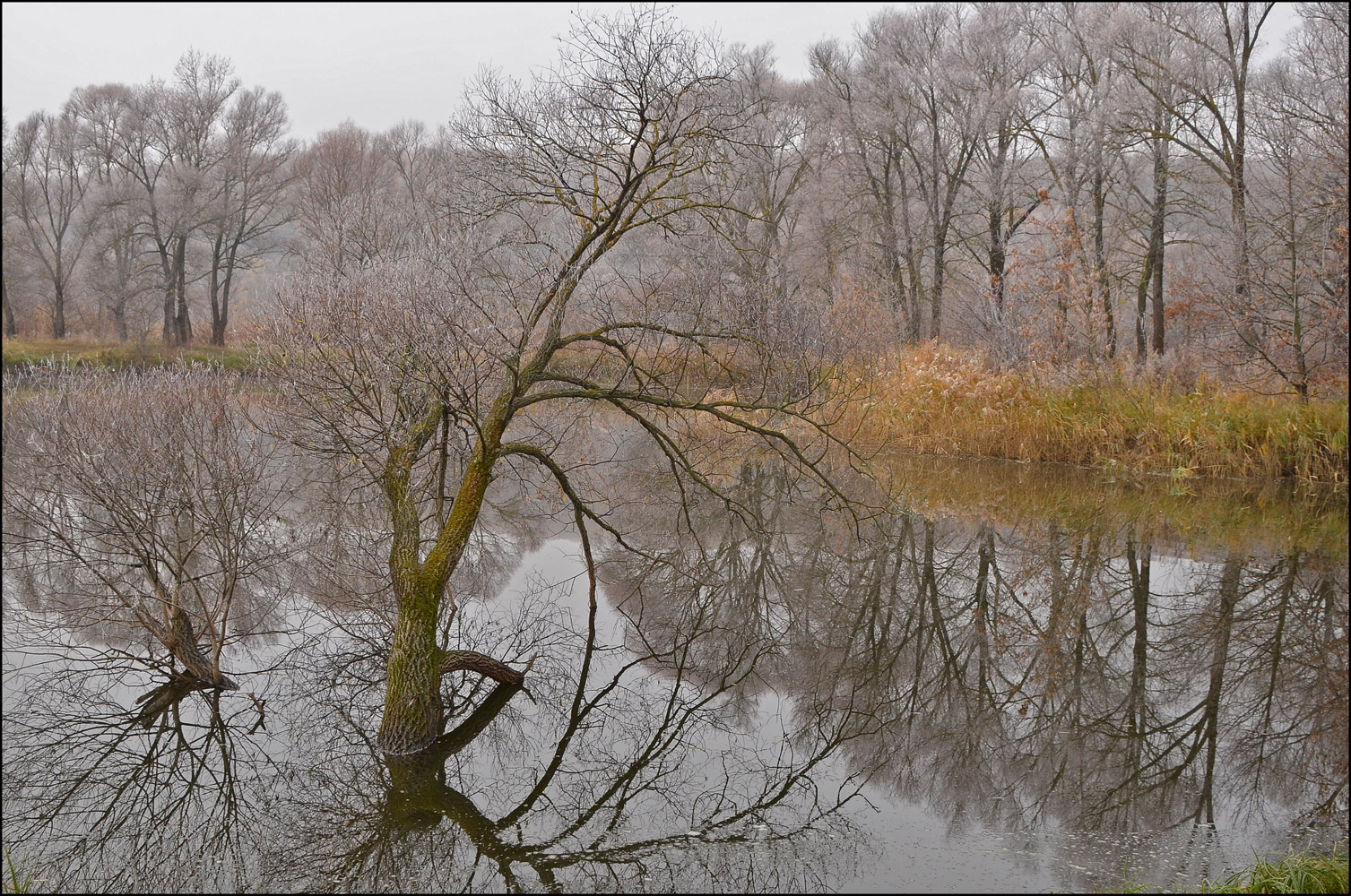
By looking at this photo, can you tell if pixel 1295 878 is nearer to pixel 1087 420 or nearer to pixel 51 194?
pixel 1087 420

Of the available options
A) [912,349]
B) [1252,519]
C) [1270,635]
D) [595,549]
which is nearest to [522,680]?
[595,549]

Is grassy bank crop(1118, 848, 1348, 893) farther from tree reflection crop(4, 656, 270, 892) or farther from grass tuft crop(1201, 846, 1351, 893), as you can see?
tree reflection crop(4, 656, 270, 892)

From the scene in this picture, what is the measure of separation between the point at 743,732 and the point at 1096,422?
11.2m

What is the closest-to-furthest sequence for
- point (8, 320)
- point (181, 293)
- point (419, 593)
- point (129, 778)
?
point (129, 778) < point (419, 593) < point (8, 320) < point (181, 293)

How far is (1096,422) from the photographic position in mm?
15414

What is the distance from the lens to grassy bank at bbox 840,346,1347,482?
1312cm

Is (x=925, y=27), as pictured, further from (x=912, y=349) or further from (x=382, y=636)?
(x=382, y=636)

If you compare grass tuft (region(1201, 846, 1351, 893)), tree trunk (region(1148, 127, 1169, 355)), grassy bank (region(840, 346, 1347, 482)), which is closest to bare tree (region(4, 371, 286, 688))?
grass tuft (region(1201, 846, 1351, 893))

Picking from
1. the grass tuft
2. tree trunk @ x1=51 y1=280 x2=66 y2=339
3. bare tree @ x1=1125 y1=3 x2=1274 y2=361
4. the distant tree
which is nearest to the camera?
the grass tuft

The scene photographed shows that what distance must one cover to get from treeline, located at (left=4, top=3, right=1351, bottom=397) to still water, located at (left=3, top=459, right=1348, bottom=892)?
11.1 ft

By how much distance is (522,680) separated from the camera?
24.6 feet

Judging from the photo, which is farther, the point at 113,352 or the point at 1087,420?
the point at 113,352

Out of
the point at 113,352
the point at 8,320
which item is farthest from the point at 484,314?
the point at 8,320

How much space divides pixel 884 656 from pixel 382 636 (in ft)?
14.2
